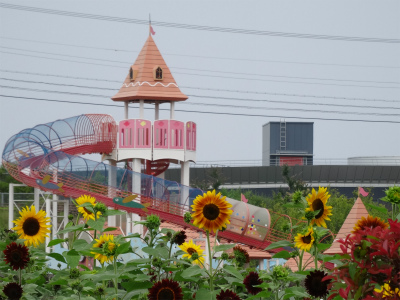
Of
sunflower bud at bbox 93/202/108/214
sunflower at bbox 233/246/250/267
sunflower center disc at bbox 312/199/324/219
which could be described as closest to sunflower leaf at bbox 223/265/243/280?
sunflower at bbox 233/246/250/267

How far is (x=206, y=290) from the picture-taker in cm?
405

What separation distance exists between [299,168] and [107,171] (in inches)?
1411

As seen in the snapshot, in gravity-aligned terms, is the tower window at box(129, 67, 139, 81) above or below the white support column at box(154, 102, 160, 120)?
above

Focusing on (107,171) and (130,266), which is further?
(107,171)

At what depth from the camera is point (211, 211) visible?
418 cm

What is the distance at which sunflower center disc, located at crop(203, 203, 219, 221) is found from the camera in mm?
4180

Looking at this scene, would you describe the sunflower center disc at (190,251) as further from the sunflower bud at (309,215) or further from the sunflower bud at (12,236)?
the sunflower bud at (12,236)

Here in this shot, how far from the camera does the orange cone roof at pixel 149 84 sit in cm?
2952

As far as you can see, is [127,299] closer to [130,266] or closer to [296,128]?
[130,266]

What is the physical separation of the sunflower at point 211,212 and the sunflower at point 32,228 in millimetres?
1362

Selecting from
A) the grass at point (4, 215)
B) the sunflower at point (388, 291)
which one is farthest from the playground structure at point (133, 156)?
the sunflower at point (388, 291)

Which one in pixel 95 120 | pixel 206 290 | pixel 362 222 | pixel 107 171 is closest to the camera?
pixel 362 222

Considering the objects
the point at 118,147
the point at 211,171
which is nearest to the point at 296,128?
the point at 211,171

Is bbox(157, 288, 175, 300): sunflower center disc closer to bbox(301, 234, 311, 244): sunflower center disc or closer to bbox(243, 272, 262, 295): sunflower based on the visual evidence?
bbox(243, 272, 262, 295): sunflower
